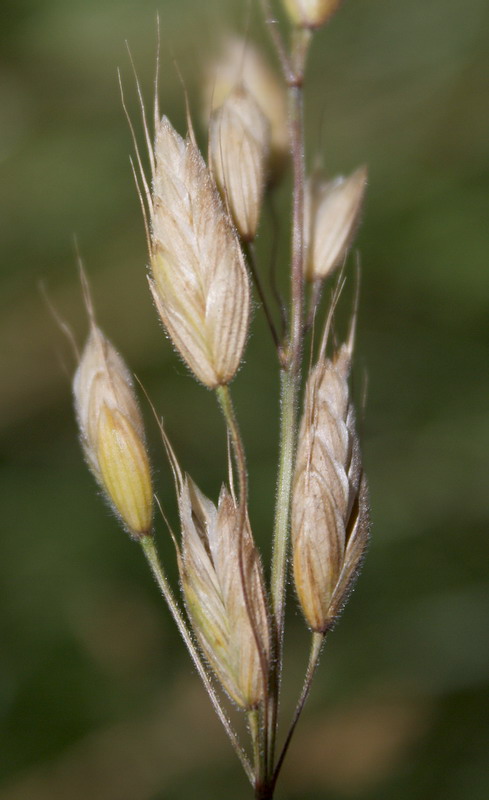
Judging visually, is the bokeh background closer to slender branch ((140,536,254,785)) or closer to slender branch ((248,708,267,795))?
slender branch ((140,536,254,785))

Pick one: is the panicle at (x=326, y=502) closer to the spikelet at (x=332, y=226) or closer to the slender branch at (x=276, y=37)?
the spikelet at (x=332, y=226)

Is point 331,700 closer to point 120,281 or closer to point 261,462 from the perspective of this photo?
point 261,462

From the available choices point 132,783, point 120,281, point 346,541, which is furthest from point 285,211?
point 346,541

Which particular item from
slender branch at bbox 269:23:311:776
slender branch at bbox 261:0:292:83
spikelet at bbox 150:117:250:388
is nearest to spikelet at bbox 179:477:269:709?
slender branch at bbox 269:23:311:776

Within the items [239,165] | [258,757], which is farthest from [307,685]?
[239,165]

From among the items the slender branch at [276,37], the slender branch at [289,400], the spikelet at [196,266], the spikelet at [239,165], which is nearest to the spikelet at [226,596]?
the slender branch at [289,400]
